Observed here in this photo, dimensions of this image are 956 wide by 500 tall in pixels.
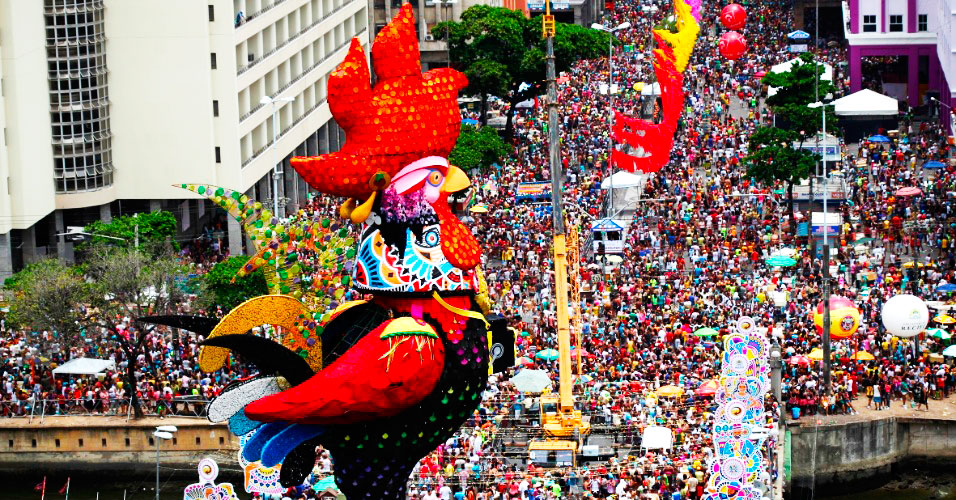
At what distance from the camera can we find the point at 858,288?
338 feet

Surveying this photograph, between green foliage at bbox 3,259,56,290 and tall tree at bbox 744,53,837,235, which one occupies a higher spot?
tall tree at bbox 744,53,837,235

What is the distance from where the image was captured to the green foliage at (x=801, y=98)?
12025cm

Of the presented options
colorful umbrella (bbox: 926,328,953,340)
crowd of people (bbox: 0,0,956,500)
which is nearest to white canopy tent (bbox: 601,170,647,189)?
crowd of people (bbox: 0,0,956,500)

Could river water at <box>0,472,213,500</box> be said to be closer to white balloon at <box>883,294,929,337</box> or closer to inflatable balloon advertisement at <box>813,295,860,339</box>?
inflatable balloon advertisement at <box>813,295,860,339</box>

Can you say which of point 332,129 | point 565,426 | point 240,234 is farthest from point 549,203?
point 565,426

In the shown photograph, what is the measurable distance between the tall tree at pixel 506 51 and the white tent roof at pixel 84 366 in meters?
43.0

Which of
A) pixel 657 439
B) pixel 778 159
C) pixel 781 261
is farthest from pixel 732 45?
pixel 657 439

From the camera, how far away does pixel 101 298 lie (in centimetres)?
9631

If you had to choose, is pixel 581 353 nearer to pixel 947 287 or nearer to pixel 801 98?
pixel 947 287

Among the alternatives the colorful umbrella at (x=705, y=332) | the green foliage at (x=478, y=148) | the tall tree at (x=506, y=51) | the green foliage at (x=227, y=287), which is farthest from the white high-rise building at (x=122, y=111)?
the colorful umbrella at (x=705, y=332)

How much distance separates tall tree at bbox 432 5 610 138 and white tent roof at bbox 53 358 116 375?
43042 mm

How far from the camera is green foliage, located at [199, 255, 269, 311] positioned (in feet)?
323

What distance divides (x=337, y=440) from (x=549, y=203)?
63377mm

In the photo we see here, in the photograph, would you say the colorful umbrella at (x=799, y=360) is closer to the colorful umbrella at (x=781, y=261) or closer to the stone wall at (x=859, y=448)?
the stone wall at (x=859, y=448)
